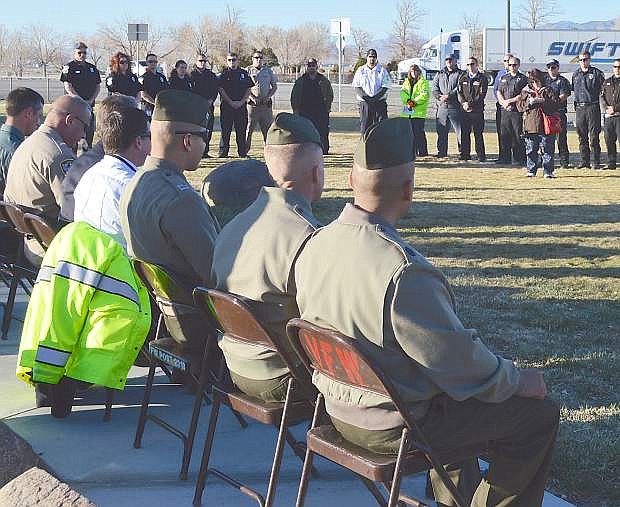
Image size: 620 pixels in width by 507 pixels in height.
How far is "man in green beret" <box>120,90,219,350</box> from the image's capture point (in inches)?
179

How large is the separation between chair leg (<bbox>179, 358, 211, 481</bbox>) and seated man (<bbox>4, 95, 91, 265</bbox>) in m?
2.47

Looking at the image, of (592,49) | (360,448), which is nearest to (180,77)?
(360,448)

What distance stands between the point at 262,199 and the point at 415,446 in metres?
1.24

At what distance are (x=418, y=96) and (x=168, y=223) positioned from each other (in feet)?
50.2

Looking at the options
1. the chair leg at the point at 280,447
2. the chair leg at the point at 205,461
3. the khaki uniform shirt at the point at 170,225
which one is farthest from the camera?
the khaki uniform shirt at the point at 170,225

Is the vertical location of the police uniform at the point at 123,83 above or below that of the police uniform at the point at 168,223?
above

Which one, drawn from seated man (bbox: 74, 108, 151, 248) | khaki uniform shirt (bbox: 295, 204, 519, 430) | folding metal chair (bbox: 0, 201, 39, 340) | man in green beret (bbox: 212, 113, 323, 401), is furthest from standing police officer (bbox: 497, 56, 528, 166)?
khaki uniform shirt (bbox: 295, 204, 519, 430)

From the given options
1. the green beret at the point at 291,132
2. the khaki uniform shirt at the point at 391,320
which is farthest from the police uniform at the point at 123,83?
the khaki uniform shirt at the point at 391,320

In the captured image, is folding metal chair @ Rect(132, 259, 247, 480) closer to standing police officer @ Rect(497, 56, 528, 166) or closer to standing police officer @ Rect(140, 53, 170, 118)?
standing police officer @ Rect(140, 53, 170, 118)

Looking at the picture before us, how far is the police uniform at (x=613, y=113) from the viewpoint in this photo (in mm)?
16484

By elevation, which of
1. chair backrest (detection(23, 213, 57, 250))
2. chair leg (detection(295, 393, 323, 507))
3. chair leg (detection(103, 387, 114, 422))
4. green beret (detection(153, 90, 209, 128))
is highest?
green beret (detection(153, 90, 209, 128))

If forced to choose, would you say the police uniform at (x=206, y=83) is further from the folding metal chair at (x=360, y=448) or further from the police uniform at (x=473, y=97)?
the folding metal chair at (x=360, y=448)

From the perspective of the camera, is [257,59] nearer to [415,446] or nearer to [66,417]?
[66,417]

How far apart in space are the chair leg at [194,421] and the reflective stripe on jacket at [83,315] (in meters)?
0.73
